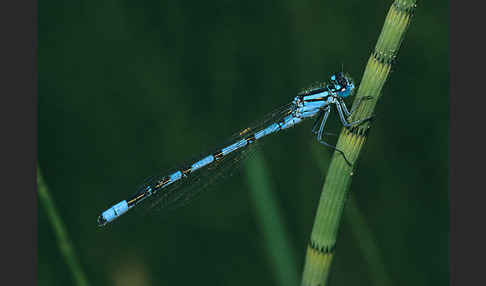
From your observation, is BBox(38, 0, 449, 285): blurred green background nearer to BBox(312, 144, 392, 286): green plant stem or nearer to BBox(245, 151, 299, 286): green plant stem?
BBox(312, 144, 392, 286): green plant stem

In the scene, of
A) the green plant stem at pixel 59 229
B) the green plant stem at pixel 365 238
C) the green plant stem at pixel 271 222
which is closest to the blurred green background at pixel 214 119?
the green plant stem at pixel 365 238

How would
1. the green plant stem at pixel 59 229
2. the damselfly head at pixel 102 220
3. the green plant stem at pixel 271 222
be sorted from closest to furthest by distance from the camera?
the green plant stem at pixel 59 229 → the green plant stem at pixel 271 222 → the damselfly head at pixel 102 220

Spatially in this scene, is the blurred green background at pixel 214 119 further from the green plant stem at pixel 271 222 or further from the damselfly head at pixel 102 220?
the green plant stem at pixel 271 222

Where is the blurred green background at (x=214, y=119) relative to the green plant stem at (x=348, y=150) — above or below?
above

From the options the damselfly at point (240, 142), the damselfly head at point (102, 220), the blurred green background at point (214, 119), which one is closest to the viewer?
the damselfly at point (240, 142)

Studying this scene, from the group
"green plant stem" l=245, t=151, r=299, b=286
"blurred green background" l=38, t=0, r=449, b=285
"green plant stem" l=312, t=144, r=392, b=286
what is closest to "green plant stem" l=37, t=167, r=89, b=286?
"green plant stem" l=245, t=151, r=299, b=286

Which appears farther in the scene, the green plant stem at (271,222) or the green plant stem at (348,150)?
the green plant stem at (271,222)

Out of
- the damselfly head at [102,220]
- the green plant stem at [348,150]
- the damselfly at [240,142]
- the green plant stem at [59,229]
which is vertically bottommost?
the green plant stem at [348,150]
